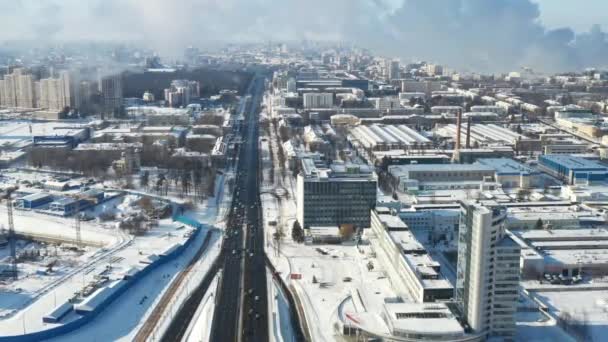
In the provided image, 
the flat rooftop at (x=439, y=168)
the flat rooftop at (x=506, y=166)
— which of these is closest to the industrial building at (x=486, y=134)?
the flat rooftop at (x=506, y=166)

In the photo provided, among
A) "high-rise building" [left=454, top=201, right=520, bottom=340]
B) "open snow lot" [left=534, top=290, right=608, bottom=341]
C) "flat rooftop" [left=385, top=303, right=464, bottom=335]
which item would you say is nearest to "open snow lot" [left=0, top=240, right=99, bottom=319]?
"flat rooftop" [left=385, top=303, right=464, bottom=335]

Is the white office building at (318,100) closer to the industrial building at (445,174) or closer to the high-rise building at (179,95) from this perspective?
the high-rise building at (179,95)

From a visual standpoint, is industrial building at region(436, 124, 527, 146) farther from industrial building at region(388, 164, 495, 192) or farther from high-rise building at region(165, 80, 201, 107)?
high-rise building at region(165, 80, 201, 107)

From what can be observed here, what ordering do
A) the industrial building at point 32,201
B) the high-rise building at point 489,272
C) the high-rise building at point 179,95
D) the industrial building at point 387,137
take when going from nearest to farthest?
the high-rise building at point 489,272 < the industrial building at point 32,201 < the industrial building at point 387,137 < the high-rise building at point 179,95

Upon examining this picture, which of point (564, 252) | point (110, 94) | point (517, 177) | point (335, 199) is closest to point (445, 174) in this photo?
point (517, 177)

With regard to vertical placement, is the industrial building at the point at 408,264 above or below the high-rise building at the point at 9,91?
below

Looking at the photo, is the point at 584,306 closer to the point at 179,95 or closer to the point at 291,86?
the point at 179,95
